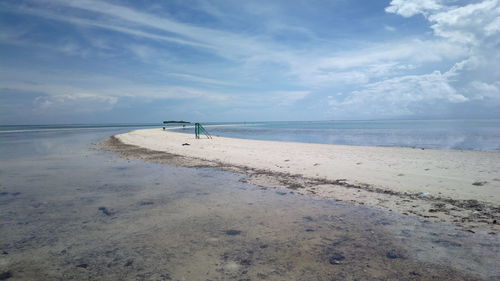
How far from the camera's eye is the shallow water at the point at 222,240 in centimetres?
375

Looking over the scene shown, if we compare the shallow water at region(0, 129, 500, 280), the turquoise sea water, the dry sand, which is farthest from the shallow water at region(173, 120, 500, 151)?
the shallow water at region(0, 129, 500, 280)

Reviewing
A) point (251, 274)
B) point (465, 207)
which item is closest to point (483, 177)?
point (465, 207)

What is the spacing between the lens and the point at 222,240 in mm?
4789

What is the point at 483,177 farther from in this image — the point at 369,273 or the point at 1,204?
the point at 1,204

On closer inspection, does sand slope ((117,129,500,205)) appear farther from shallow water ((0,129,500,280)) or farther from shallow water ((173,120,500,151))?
shallow water ((173,120,500,151))

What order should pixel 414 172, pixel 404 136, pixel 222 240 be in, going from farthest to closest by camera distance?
1. pixel 404 136
2. pixel 414 172
3. pixel 222 240

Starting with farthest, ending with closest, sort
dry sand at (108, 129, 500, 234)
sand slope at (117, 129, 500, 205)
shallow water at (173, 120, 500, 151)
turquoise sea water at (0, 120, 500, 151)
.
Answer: turquoise sea water at (0, 120, 500, 151), shallow water at (173, 120, 500, 151), sand slope at (117, 129, 500, 205), dry sand at (108, 129, 500, 234)

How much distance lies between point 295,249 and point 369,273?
119 centimetres

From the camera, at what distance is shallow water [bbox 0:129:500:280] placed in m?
3.75

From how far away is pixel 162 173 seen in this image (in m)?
11.6

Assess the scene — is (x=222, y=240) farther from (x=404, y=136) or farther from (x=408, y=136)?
(x=404, y=136)

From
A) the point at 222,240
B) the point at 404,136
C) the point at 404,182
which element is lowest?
the point at 222,240

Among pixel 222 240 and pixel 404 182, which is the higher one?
pixel 404 182

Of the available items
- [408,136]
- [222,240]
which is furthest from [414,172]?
[408,136]
